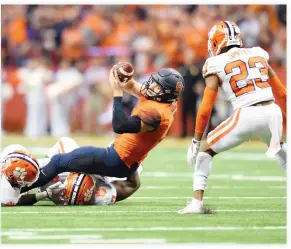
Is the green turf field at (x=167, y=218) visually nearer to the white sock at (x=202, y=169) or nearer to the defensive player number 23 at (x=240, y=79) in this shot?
the white sock at (x=202, y=169)

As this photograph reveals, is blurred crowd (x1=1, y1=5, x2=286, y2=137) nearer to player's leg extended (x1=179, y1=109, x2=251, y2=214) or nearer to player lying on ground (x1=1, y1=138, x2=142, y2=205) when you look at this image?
player lying on ground (x1=1, y1=138, x2=142, y2=205)

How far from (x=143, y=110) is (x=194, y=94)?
12559 millimetres

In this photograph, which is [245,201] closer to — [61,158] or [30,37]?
[61,158]

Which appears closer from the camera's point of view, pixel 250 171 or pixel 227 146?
pixel 227 146

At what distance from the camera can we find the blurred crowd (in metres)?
22.0

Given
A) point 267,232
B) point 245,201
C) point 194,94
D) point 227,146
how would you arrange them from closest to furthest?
point 267,232 → point 227,146 → point 245,201 → point 194,94

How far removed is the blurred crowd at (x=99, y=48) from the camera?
21969 mm

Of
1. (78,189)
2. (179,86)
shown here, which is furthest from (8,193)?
(179,86)

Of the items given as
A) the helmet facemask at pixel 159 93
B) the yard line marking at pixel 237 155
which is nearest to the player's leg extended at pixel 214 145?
the helmet facemask at pixel 159 93

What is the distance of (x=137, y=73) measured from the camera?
22.7 metres

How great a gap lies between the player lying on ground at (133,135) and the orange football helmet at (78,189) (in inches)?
6.1

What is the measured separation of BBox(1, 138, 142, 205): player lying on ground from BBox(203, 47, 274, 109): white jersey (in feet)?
5.44

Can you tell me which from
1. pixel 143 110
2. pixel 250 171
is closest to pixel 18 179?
pixel 143 110

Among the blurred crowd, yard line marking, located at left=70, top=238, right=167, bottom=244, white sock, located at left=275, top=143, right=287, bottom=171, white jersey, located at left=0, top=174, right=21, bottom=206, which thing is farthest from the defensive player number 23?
the blurred crowd
